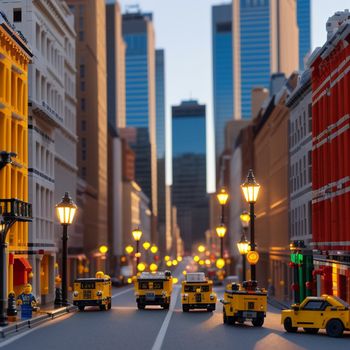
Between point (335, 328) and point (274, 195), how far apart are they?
6051cm

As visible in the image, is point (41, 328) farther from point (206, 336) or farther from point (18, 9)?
point (18, 9)

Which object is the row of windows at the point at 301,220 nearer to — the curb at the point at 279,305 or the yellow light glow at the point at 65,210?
the curb at the point at 279,305

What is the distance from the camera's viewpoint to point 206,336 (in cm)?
2884

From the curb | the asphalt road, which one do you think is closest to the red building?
the curb

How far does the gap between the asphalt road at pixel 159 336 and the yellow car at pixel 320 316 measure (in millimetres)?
408

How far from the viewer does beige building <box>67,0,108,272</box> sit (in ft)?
465

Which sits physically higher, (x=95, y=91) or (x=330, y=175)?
(x=95, y=91)

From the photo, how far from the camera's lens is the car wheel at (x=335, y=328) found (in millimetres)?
29312

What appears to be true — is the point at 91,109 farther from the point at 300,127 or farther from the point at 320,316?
the point at 320,316

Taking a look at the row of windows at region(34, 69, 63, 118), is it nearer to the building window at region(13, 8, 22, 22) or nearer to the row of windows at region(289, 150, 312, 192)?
the building window at region(13, 8, 22, 22)

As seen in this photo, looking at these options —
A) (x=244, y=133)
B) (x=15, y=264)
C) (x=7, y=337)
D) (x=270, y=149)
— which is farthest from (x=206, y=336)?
(x=244, y=133)

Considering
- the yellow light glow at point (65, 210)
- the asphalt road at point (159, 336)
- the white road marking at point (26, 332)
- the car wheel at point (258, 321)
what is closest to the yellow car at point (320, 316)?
the asphalt road at point (159, 336)

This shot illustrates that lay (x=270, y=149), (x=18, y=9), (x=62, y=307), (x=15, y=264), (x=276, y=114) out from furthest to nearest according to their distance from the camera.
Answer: (x=270, y=149)
(x=276, y=114)
(x=18, y=9)
(x=15, y=264)
(x=62, y=307)

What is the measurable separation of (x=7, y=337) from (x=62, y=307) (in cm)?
1573
